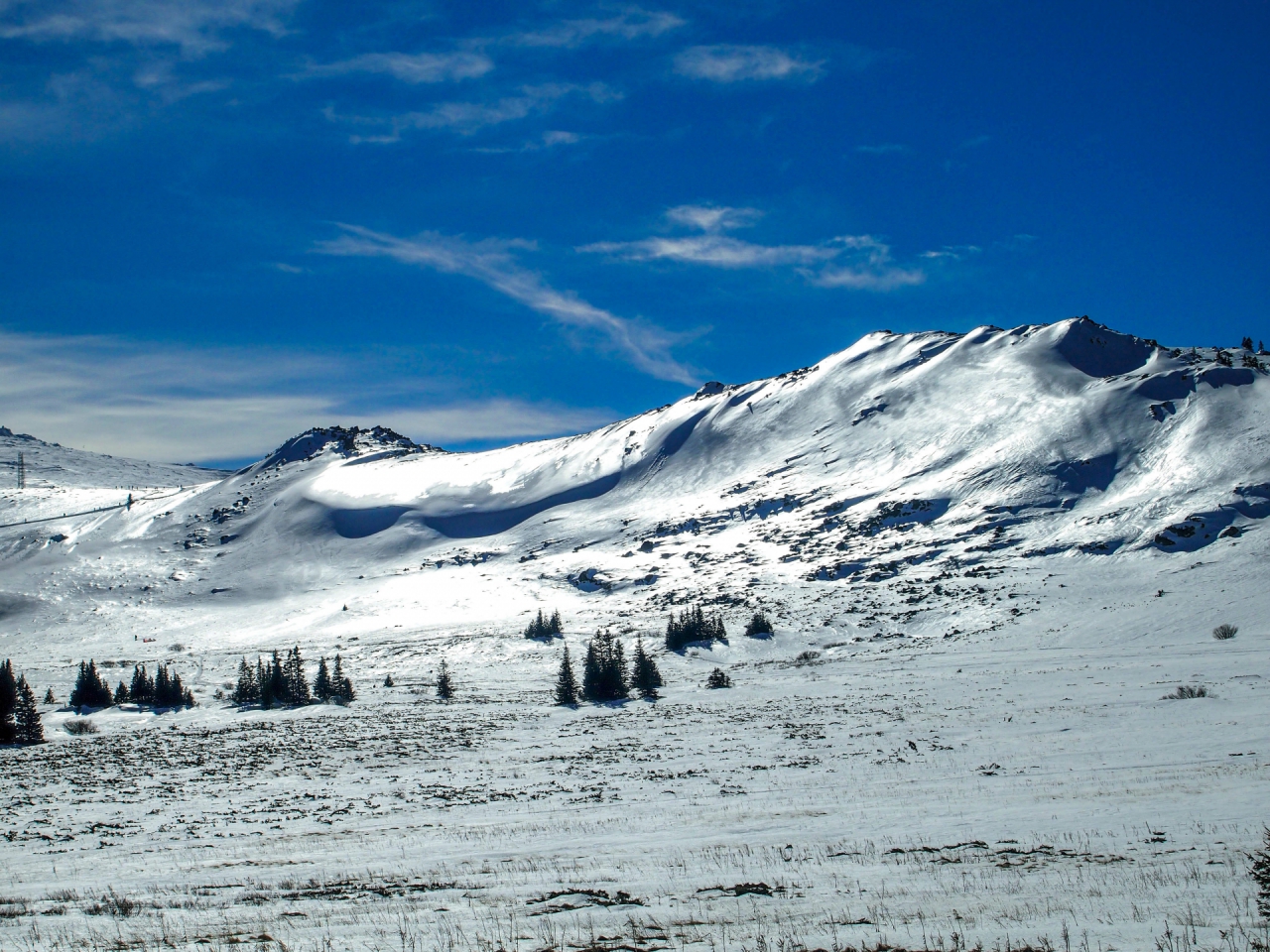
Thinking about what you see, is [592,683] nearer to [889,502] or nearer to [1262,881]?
[1262,881]

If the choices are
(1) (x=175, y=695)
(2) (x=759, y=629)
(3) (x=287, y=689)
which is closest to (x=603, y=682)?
(3) (x=287, y=689)

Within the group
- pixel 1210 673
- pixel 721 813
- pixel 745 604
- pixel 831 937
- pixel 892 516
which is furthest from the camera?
→ pixel 892 516

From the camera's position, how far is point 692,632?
290ft

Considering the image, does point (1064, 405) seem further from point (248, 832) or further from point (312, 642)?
point (248, 832)

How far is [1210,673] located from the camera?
150 feet

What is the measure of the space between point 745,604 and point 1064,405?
86808mm

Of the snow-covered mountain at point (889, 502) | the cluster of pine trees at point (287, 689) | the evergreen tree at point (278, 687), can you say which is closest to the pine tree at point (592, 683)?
the cluster of pine trees at point (287, 689)

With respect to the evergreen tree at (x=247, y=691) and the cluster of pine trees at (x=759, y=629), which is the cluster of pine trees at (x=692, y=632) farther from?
the evergreen tree at (x=247, y=691)

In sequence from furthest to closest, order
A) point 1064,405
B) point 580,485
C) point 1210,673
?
point 580,485 → point 1064,405 → point 1210,673

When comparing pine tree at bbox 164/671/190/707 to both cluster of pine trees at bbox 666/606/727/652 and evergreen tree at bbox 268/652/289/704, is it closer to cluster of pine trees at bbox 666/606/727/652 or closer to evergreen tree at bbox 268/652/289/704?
evergreen tree at bbox 268/652/289/704

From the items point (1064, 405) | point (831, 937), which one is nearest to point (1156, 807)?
point (831, 937)

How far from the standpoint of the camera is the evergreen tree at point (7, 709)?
153ft

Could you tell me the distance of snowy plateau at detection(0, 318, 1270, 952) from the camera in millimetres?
14750

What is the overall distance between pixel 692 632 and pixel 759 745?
5291 centimetres
